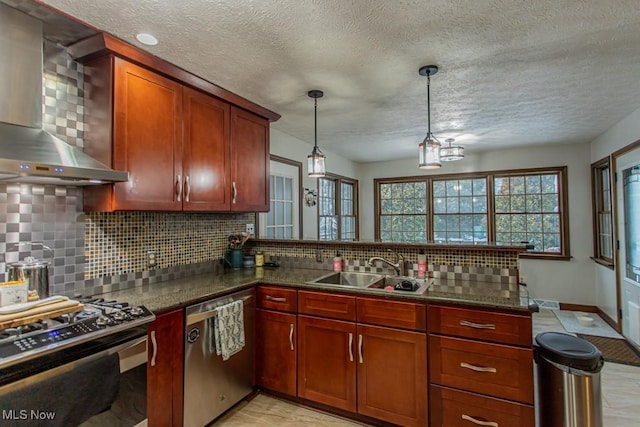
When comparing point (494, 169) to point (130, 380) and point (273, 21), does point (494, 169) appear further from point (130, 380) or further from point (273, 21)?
point (130, 380)

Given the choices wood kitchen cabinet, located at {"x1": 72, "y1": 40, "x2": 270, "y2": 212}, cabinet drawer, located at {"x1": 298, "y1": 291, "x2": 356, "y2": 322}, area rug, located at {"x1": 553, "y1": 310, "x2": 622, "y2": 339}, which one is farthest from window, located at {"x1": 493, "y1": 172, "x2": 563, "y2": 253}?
wood kitchen cabinet, located at {"x1": 72, "y1": 40, "x2": 270, "y2": 212}

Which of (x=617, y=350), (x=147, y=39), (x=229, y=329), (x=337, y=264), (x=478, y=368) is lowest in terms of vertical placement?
(x=617, y=350)

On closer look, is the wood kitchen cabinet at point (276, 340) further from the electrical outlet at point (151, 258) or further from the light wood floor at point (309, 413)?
the electrical outlet at point (151, 258)

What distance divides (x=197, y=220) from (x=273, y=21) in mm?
1754

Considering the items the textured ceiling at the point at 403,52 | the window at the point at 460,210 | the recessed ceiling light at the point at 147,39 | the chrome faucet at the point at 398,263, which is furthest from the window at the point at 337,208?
the recessed ceiling light at the point at 147,39

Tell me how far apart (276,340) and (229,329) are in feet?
1.36

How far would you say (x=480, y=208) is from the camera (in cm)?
571

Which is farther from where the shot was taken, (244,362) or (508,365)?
(244,362)

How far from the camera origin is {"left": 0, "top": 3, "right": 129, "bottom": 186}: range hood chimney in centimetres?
158

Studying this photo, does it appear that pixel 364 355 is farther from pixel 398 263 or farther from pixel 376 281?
pixel 398 263

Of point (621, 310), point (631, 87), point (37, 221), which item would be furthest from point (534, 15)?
point (621, 310)

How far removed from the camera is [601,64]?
238 centimetres

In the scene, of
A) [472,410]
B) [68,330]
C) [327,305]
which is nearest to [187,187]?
[68,330]

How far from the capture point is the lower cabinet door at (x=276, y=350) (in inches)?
95.7
